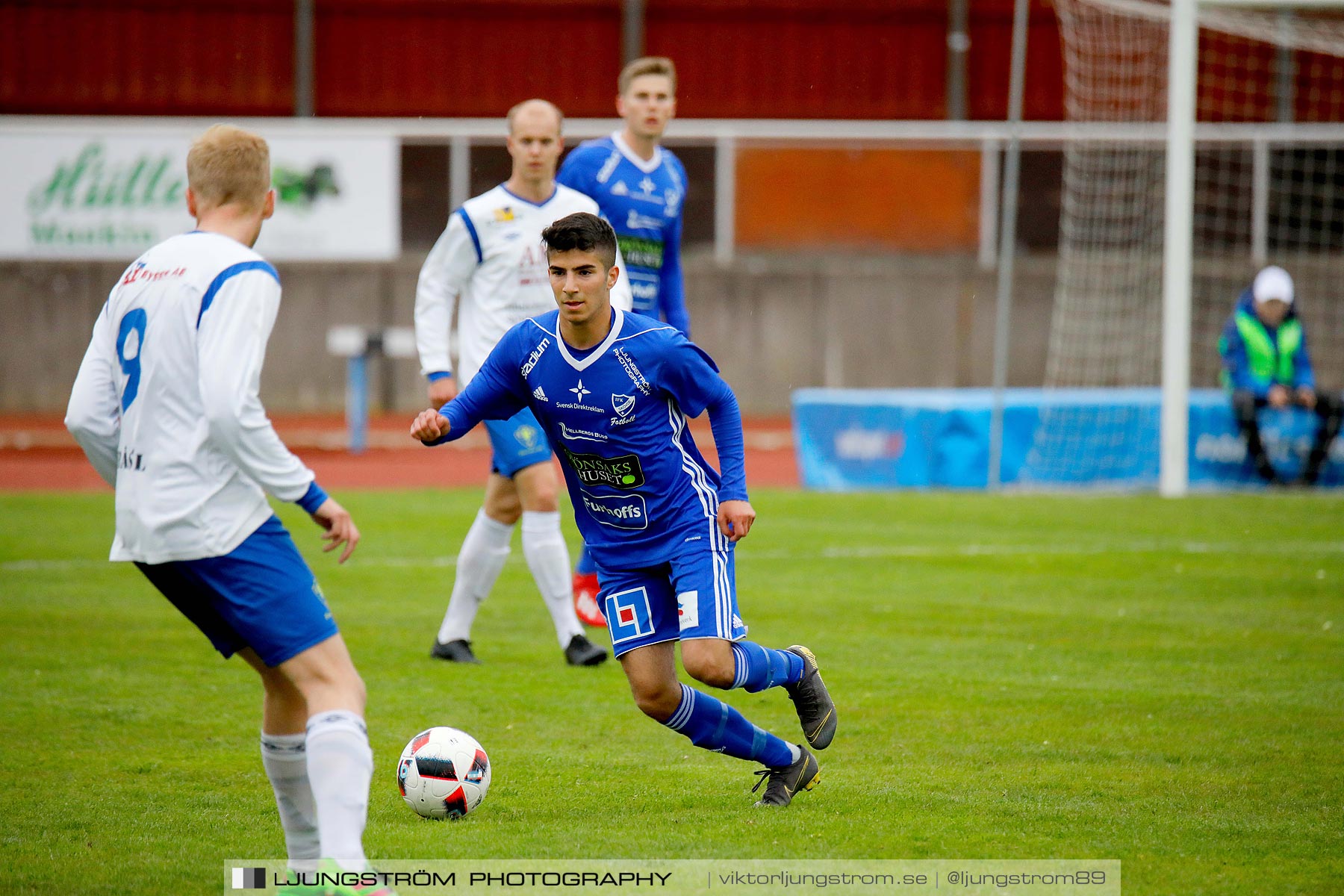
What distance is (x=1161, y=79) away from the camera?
61.2ft

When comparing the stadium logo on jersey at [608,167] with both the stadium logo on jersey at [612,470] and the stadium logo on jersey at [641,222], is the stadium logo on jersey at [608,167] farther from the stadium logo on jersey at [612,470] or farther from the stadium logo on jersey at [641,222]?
the stadium logo on jersey at [612,470]

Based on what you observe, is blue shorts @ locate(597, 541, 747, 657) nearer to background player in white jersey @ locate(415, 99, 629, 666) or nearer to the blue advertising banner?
background player in white jersey @ locate(415, 99, 629, 666)

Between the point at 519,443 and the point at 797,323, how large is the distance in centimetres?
1323

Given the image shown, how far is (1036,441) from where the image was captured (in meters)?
12.9

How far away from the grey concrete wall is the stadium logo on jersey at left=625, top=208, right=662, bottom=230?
1166 centimetres

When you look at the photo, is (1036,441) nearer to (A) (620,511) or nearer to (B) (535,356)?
(A) (620,511)

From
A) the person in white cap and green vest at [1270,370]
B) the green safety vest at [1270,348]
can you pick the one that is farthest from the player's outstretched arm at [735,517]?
the green safety vest at [1270,348]

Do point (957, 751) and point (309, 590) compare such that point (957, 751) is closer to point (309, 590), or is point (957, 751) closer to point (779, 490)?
point (309, 590)

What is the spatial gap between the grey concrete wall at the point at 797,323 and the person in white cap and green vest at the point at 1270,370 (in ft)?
21.4

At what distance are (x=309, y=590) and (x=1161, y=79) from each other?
17220 millimetres

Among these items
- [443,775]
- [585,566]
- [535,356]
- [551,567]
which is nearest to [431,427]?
[535,356]

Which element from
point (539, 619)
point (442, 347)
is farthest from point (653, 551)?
point (539, 619)

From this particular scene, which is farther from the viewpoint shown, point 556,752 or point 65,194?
point 65,194

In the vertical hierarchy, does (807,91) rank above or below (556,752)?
above
